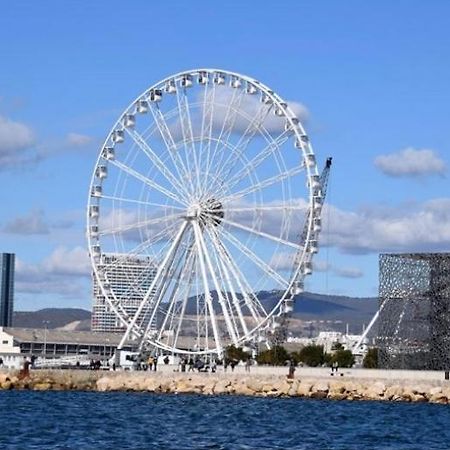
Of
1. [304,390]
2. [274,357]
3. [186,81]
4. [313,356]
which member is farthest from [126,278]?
[313,356]

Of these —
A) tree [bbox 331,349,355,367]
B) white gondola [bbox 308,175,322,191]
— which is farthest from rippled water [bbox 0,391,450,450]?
tree [bbox 331,349,355,367]

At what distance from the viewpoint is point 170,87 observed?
92000 mm

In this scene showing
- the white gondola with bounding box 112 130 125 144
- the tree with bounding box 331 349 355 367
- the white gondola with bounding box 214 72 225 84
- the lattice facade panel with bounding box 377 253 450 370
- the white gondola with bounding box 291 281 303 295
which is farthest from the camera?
the tree with bounding box 331 349 355 367

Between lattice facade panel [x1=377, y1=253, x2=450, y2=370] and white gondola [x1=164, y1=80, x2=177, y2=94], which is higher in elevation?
white gondola [x1=164, y1=80, x2=177, y2=94]

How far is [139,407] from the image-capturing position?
69.0 meters

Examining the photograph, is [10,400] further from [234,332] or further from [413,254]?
[413,254]

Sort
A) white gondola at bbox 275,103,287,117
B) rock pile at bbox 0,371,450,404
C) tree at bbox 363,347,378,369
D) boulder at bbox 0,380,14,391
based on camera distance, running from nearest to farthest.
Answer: rock pile at bbox 0,371,450,404 < white gondola at bbox 275,103,287,117 < boulder at bbox 0,380,14,391 < tree at bbox 363,347,378,369

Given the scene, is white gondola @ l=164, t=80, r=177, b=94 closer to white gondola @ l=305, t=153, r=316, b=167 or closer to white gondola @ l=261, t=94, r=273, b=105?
white gondola @ l=261, t=94, r=273, b=105

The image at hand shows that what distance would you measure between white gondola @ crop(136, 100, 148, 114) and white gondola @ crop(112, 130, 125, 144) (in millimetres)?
1800

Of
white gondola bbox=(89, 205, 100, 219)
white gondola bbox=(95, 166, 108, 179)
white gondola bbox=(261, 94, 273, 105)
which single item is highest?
white gondola bbox=(261, 94, 273, 105)

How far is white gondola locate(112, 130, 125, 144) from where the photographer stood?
92938 millimetres

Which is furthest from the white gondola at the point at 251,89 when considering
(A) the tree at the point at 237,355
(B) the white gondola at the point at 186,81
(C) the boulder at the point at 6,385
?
(A) the tree at the point at 237,355

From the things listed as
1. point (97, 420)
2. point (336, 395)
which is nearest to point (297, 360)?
point (336, 395)

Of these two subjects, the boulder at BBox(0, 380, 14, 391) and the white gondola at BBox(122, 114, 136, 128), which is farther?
the white gondola at BBox(122, 114, 136, 128)
